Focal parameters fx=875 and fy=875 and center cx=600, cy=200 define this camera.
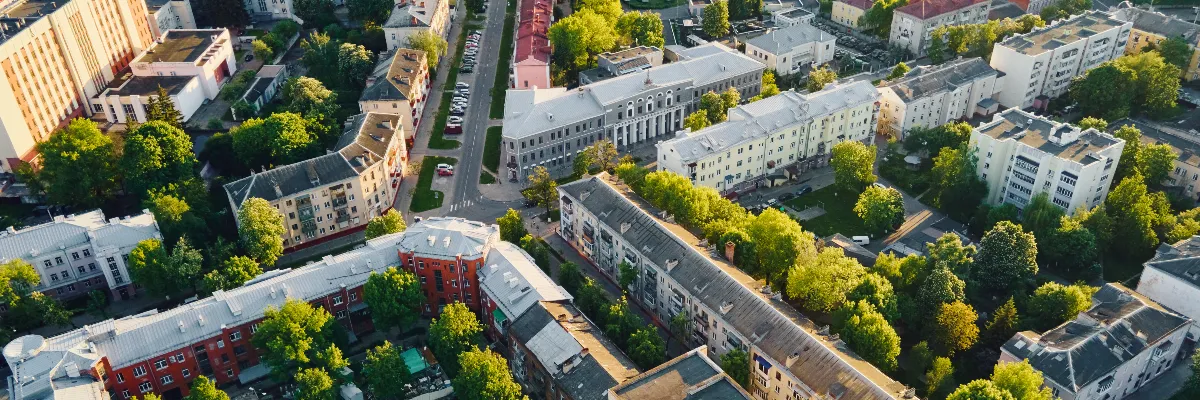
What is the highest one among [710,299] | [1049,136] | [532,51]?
[1049,136]

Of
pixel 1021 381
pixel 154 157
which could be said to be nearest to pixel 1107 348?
pixel 1021 381

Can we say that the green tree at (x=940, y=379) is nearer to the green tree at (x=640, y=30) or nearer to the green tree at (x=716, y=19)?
the green tree at (x=640, y=30)

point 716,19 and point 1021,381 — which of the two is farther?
point 716,19

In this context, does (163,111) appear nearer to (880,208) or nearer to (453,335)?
(453,335)

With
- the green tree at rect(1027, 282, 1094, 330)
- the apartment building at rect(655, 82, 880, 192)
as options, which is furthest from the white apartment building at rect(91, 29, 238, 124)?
the green tree at rect(1027, 282, 1094, 330)

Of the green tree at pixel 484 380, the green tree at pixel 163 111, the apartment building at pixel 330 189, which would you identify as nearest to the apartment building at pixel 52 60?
the green tree at pixel 163 111
